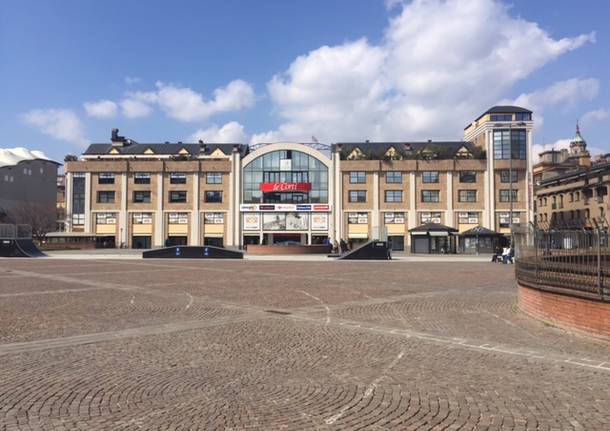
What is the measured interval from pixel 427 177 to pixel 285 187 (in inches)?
785

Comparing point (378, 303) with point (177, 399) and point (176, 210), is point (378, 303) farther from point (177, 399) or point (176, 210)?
point (176, 210)

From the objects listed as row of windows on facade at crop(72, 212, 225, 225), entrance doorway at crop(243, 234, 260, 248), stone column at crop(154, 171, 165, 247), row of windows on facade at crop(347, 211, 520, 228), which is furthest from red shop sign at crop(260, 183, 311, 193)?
stone column at crop(154, 171, 165, 247)

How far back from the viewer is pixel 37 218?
8106 centimetres

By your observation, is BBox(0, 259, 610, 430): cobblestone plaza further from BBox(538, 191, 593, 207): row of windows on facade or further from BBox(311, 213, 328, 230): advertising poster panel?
BBox(538, 191, 593, 207): row of windows on facade

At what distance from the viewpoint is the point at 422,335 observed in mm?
9180

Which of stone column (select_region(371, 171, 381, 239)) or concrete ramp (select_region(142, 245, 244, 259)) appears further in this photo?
stone column (select_region(371, 171, 381, 239))

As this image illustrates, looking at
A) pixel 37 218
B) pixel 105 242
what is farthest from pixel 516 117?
pixel 37 218

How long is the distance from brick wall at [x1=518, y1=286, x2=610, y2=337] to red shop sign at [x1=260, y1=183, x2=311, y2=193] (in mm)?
62427

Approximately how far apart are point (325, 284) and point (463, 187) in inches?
2288

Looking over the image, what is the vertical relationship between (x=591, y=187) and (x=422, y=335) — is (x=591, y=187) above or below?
above

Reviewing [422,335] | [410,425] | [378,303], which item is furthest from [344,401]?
[378,303]

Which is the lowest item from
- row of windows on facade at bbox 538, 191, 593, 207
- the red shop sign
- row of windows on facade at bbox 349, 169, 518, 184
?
row of windows on facade at bbox 538, 191, 593, 207

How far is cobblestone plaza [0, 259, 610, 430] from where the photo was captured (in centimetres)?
503

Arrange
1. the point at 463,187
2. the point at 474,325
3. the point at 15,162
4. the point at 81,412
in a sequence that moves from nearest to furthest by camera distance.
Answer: the point at 81,412
the point at 474,325
the point at 463,187
the point at 15,162
